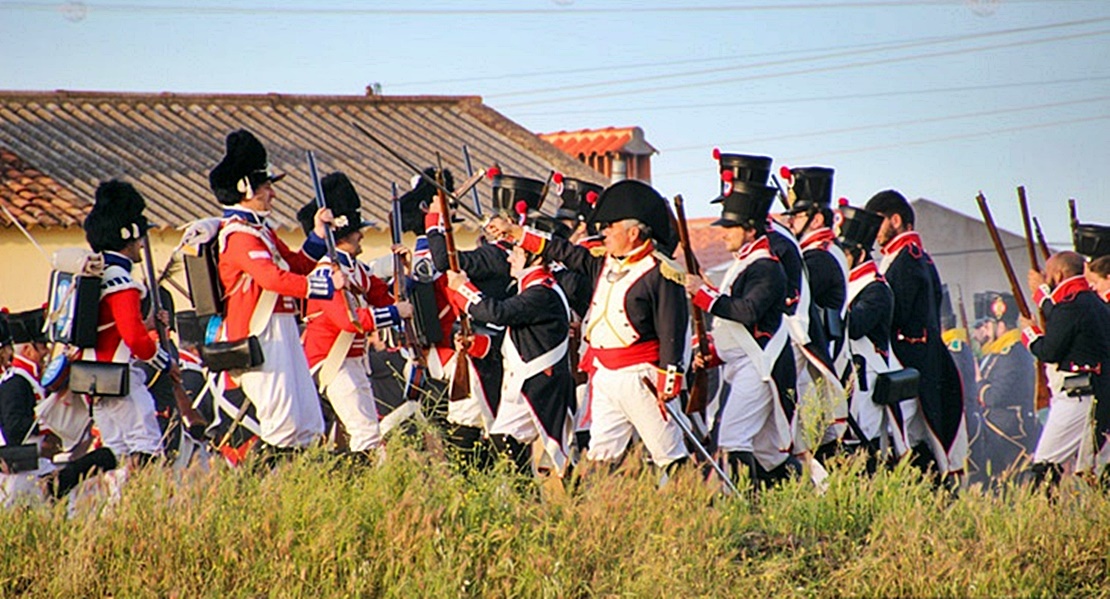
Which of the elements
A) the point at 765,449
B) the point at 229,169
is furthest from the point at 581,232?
the point at 229,169

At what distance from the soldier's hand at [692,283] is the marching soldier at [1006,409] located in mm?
5148

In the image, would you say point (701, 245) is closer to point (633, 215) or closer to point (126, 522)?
point (633, 215)

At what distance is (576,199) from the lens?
42.0ft

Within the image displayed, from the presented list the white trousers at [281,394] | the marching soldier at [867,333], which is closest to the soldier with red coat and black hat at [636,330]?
the white trousers at [281,394]

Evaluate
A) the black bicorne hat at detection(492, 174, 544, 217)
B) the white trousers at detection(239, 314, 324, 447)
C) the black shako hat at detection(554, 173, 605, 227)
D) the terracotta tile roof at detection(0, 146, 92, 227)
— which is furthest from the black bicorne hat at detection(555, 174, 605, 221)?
the terracotta tile roof at detection(0, 146, 92, 227)

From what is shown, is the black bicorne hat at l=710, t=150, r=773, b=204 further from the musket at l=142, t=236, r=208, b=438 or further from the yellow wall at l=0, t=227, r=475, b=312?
the yellow wall at l=0, t=227, r=475, b=312

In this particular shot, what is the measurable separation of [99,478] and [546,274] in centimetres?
317

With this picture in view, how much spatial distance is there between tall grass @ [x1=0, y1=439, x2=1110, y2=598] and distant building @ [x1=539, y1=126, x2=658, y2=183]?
63.2 feet

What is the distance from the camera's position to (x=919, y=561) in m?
6.77

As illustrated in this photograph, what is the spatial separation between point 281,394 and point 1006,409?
763cm

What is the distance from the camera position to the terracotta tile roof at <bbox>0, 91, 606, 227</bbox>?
21297 mm

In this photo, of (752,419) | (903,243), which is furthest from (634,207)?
(903,243)

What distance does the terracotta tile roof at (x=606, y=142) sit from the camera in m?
27.3

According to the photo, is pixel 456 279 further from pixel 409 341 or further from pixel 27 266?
pixel 27 266
